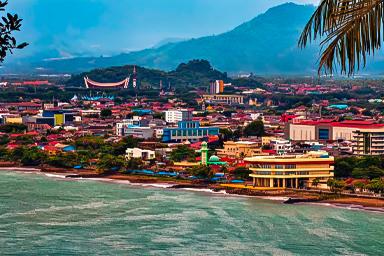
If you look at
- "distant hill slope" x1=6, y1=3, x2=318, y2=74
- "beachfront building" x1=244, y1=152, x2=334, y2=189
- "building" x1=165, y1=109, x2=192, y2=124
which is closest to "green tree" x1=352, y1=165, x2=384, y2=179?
"beachfront building" x1=244, y1=152, x2=334, y2=189

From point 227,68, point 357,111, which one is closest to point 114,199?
point 357,111

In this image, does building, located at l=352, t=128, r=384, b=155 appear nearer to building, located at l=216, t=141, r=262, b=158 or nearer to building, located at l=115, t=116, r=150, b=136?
building, located at l=216, t=141, r=262, b=158

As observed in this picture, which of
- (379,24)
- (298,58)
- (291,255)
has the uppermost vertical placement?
(298,58)

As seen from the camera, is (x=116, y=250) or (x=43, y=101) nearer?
(x=116, y=250)

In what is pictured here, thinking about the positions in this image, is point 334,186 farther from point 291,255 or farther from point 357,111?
point 357,111

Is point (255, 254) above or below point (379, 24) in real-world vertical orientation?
below

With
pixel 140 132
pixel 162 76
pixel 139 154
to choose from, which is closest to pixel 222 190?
pixel 139 154
